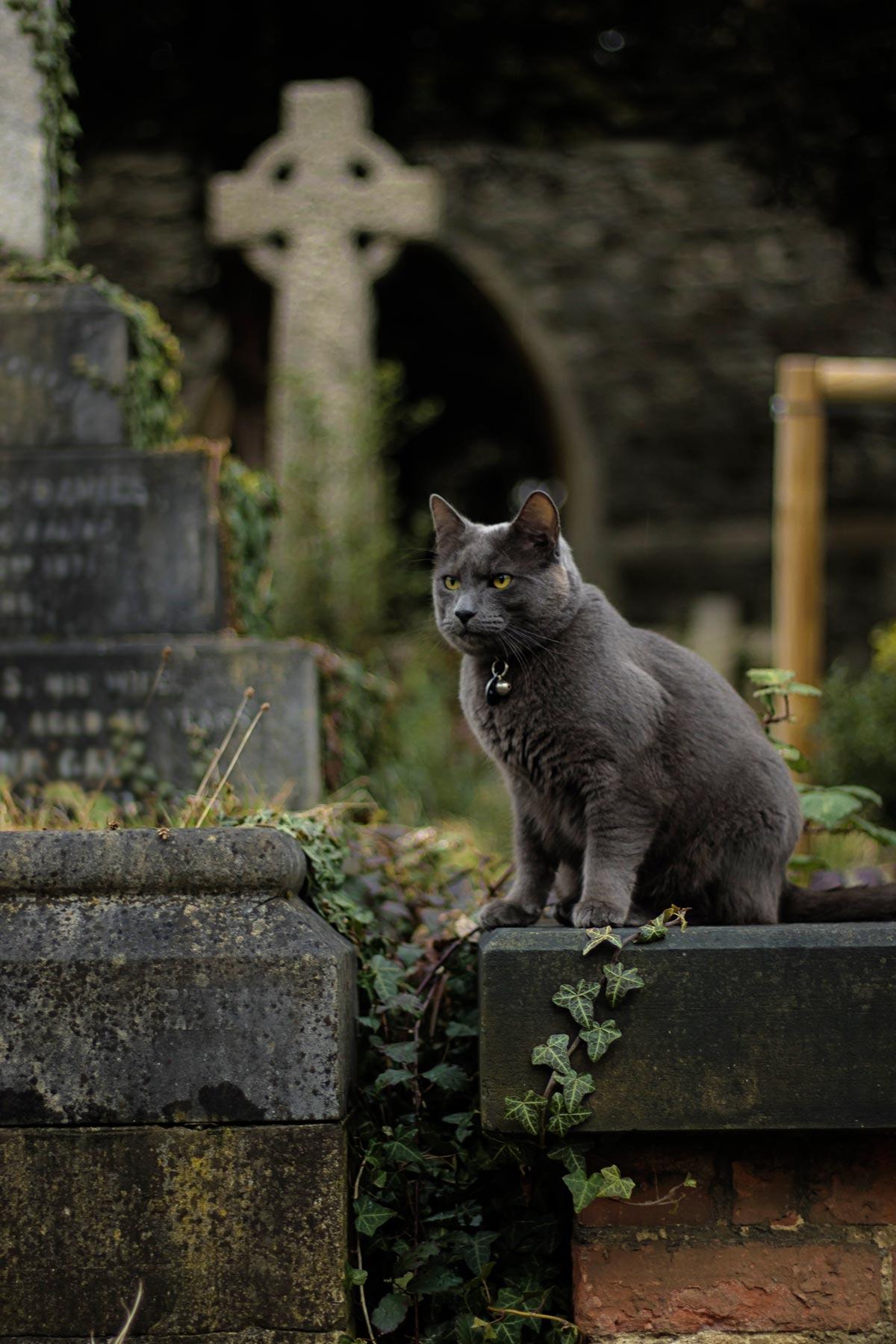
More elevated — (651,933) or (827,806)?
(827,806)

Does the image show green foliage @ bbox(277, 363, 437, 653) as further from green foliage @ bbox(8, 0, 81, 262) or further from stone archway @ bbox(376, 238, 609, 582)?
stone archway @ bbox(376, 238, 609, 582)

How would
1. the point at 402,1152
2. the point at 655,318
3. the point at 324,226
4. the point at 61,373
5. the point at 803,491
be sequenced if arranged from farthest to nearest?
the point at 655,318, the point at 324,226, the point at 803,491, the point at 61,373, the point at 402,1152

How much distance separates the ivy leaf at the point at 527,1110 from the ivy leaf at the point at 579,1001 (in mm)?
136

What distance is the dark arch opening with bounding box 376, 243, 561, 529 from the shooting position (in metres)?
11.1

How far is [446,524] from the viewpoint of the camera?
253cm

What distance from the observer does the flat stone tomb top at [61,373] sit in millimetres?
3938

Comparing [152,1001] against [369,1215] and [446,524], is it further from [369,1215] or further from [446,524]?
[446,524]

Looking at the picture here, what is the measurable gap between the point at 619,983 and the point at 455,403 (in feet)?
35.2

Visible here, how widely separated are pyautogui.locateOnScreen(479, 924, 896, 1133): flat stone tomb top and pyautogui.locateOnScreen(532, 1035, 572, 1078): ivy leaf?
0.02 m

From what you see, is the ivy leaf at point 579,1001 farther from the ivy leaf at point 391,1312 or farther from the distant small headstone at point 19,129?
the distant small headstone at point 19,129

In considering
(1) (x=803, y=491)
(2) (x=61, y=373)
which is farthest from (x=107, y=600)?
(1) (x=803, y=491)

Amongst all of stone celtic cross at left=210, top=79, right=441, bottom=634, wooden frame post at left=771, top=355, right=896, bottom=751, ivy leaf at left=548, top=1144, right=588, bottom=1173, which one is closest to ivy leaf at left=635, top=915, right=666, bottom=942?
ivy leaf at left=548, top=1144, right=588, bottom=1173

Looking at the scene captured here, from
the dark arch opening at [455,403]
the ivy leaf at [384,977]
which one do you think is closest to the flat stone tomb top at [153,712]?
the ivy leaf at [384,977]

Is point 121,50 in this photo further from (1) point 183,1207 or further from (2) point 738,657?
(1) point 183,1207
